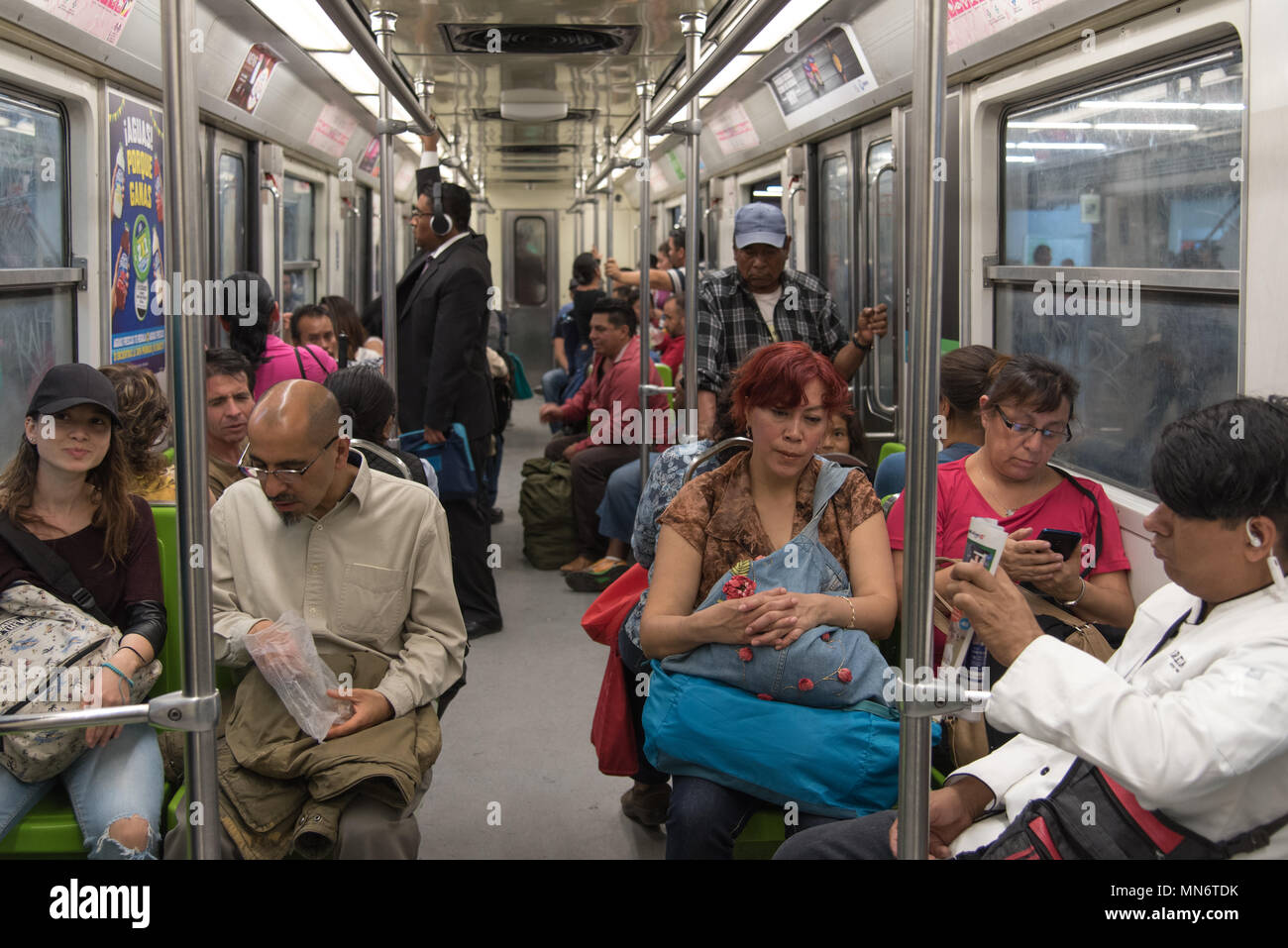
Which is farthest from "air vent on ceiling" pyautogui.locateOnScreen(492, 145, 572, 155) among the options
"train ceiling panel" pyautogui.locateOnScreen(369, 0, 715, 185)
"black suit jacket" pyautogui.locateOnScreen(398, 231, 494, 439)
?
"black suit jacket" pyautogui.locateOnScreen(398, 231, 494, 439)

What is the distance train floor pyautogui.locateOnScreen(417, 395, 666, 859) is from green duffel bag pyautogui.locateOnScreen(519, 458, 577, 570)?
50 centimetres

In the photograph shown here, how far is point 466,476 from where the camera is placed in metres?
4.98

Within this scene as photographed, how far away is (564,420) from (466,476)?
216cm

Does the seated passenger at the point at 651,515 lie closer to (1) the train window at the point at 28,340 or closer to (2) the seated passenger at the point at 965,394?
(2) the seated passenger at the point at 965,394

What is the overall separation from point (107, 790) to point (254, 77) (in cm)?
514

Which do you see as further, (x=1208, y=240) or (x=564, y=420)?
(x=564, y=420)

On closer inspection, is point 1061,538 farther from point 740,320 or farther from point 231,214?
point 231,214

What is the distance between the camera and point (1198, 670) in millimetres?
1646

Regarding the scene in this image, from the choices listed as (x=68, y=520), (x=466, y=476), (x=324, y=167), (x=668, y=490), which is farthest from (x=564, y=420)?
(x=68, y=520)

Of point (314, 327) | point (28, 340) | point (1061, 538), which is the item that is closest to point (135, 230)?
point (28, 340)

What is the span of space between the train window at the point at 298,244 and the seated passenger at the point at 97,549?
5.54 m

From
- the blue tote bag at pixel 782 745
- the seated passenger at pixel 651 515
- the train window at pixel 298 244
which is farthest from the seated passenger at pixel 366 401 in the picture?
the train window at pixel 298 244

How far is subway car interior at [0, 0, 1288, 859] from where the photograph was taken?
5.36ft

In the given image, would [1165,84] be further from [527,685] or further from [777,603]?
[527,685]
